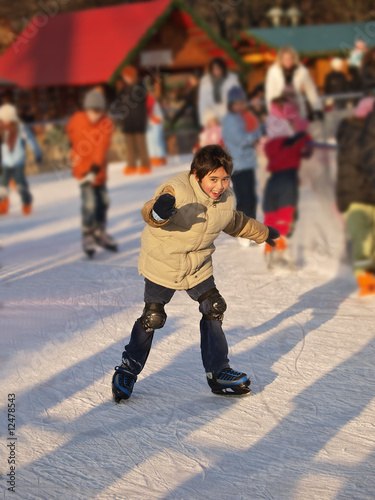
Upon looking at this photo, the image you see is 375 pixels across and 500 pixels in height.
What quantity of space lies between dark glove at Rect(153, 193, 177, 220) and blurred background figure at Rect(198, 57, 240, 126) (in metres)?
6.04

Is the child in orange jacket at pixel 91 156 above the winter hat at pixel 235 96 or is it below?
below

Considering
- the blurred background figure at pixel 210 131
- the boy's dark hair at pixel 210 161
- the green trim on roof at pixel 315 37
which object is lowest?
the blurred background figure at pixel 210 131

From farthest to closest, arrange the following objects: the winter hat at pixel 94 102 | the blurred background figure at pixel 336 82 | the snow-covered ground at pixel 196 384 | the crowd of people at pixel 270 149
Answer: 1. the blurred background figure at pixel 336 82
2. the winter hat at pixel 94 102
3. the crowd of people at pixel 270 149
4. the snow-covered ground at pixel 196 384

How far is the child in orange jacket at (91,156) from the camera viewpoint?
7160mm

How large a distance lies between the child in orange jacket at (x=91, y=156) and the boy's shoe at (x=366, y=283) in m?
2.52

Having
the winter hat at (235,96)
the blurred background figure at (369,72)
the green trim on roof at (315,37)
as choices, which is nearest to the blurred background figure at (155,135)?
the winter hat at (235,96)

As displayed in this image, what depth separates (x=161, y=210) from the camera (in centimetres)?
324

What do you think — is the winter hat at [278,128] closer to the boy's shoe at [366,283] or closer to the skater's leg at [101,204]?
the boy's shoe at [366,283]

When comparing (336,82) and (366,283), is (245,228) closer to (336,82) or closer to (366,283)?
(366,283)

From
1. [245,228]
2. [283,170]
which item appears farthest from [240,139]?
[245,228]

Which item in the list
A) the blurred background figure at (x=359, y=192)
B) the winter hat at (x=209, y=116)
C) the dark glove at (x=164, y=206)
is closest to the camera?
the dark glove at (x=164, y=206)

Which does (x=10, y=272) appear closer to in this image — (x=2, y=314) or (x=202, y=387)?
(x=2, y=314)

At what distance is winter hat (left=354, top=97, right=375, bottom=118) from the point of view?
5668mm

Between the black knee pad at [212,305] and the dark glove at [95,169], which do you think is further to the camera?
the dark glove at [95,169]
